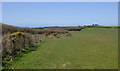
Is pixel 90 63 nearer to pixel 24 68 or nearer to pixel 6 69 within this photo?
pixel 24 68

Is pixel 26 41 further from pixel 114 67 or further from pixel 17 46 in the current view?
pixel 114 67

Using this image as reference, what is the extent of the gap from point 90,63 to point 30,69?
2.22m

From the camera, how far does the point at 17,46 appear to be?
212 inches

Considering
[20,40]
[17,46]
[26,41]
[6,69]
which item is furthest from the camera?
[26,41]

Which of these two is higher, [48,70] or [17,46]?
[17,46]

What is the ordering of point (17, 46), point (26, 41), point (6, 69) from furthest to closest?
point (26, 41), point (17, 46), point (6, 69)

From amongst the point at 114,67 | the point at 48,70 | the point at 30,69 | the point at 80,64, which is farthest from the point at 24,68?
the point at 114,67

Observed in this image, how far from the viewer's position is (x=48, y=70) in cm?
344

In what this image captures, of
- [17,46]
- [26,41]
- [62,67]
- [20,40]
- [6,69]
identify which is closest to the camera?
[6,69]

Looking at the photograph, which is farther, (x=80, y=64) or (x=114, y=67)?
(x=80, y=64)

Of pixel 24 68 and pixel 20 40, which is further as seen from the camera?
pixel 20 40

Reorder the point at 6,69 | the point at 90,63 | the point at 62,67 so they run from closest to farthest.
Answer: the point at 6,69, the point at 62,67, the point at 90,63

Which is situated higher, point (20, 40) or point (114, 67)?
point (20, 40)

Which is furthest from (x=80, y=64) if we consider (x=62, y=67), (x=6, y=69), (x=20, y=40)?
(x=20, y=40)
